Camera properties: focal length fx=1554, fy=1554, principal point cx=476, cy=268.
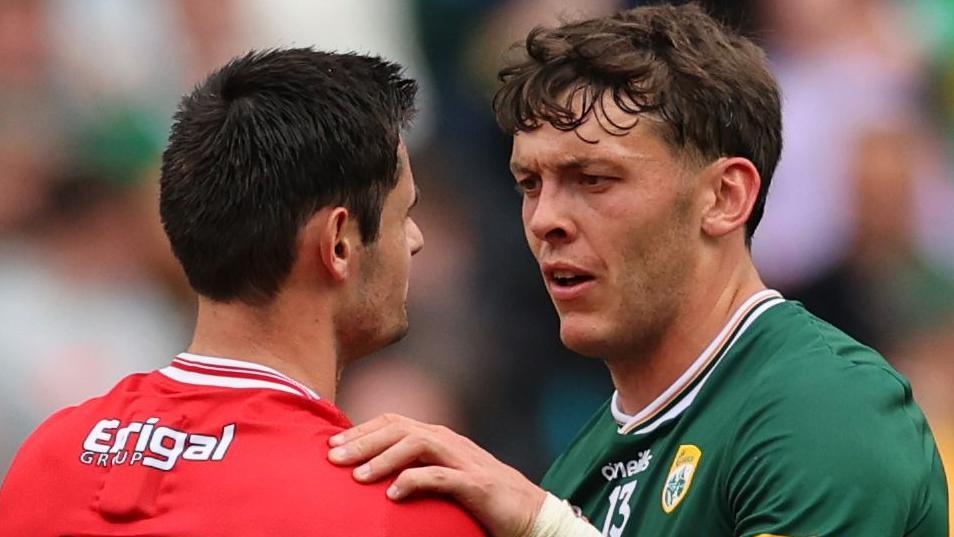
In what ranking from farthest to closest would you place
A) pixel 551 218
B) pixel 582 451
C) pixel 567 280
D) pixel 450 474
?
1. pixel 582 451
2. pixel 567 280
3. pixel 551 218
4. pixel 450 474

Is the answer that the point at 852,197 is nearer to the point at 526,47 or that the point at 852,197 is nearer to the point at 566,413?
the point at 566,413

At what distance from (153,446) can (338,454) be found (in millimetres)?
298

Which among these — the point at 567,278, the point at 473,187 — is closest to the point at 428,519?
the point at 567,278

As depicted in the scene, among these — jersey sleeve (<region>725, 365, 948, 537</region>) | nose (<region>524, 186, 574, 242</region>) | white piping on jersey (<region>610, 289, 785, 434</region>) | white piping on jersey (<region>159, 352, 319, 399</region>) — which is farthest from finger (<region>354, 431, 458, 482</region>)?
nose (<region>524, 186, 574, 242</region>)

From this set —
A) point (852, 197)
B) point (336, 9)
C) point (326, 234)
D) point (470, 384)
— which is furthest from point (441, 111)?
point (326, 234)

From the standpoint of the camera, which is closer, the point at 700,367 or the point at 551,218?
the point at 700,367

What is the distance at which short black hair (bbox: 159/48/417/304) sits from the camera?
263 cm

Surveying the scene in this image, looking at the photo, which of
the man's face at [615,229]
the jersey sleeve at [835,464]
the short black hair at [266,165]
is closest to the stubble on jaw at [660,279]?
the man's face at [615,229]

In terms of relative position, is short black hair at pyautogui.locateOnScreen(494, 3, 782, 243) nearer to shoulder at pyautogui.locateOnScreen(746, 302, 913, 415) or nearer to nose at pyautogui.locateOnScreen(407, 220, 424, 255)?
shoulder at pyautogui.locateOnScreen(746, 302, 913, 415)

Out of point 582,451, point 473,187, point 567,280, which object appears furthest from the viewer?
point 473,187

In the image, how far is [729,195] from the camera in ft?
11.0

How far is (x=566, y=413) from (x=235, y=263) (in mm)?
3821

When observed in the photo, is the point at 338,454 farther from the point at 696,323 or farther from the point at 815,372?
the point at 696,323

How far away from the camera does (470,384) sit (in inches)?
246
